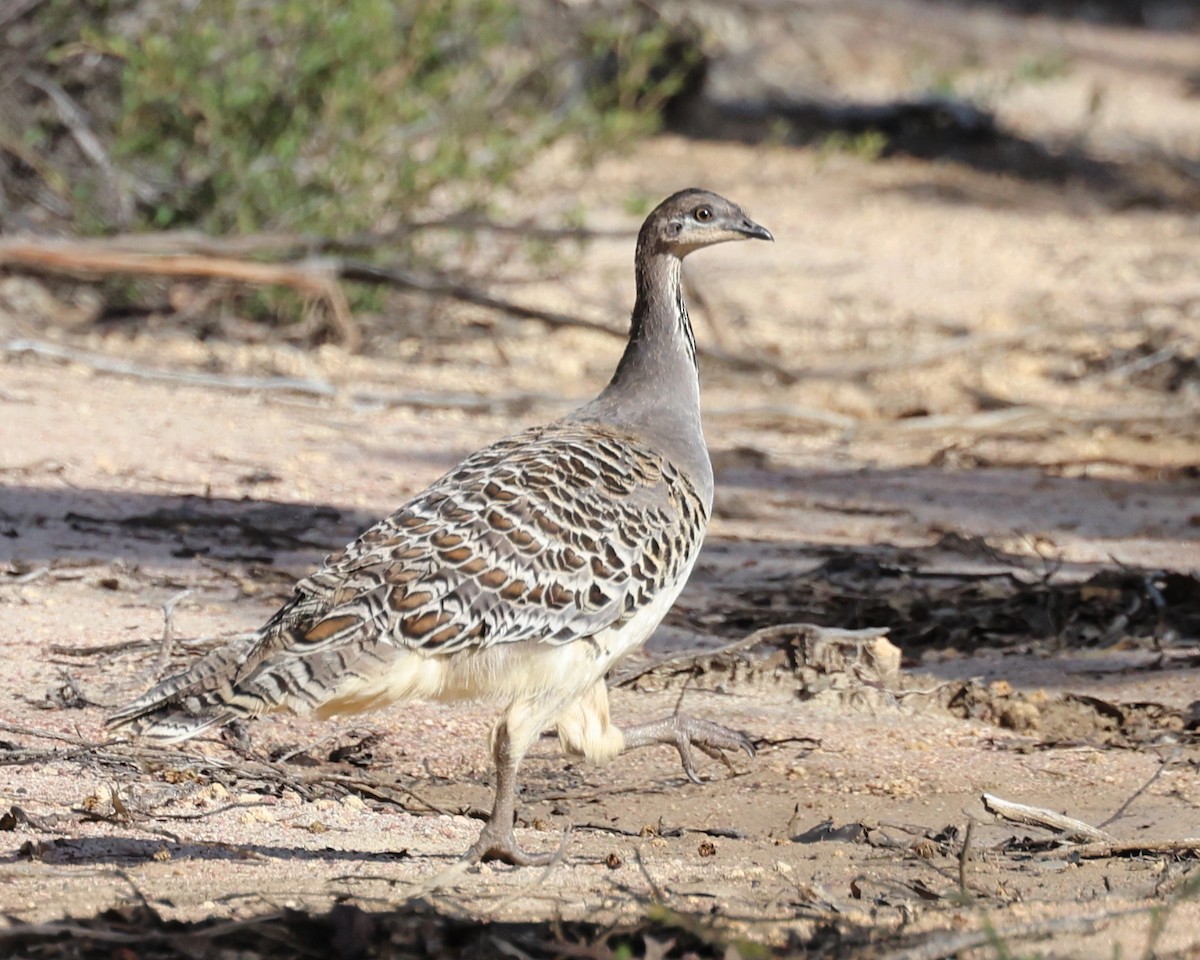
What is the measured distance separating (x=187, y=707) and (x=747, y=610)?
12.0 ft

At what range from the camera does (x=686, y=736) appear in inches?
221

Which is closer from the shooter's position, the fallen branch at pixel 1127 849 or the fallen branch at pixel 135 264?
the fallen branch at pixel 1127 849

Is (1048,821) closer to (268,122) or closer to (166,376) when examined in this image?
(166,376)

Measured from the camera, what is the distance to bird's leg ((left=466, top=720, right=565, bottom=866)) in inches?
185

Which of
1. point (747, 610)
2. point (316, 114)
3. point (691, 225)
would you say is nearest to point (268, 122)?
point (316, 114)

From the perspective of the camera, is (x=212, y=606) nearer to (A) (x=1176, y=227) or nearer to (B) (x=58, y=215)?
(B) (x=58, y=215)

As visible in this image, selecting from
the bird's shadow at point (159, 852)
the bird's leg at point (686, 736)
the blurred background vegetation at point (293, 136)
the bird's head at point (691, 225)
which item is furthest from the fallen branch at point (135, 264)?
the bird's shadow at point (159, 852)

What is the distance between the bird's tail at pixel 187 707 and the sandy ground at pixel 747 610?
0.39 meters

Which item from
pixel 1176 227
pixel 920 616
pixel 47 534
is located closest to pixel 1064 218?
pixel 1176 227

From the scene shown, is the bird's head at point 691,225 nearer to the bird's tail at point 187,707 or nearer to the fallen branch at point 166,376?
the bird's tail at point 187,707

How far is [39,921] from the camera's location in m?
3.88

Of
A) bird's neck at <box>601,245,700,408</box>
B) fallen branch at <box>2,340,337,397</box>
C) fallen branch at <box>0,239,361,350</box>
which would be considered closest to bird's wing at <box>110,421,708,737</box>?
bird's neck at <box>601,245,700,408</box>

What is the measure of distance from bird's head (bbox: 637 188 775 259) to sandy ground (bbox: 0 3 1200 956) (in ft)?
5.70

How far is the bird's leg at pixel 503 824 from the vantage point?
4691 mm
